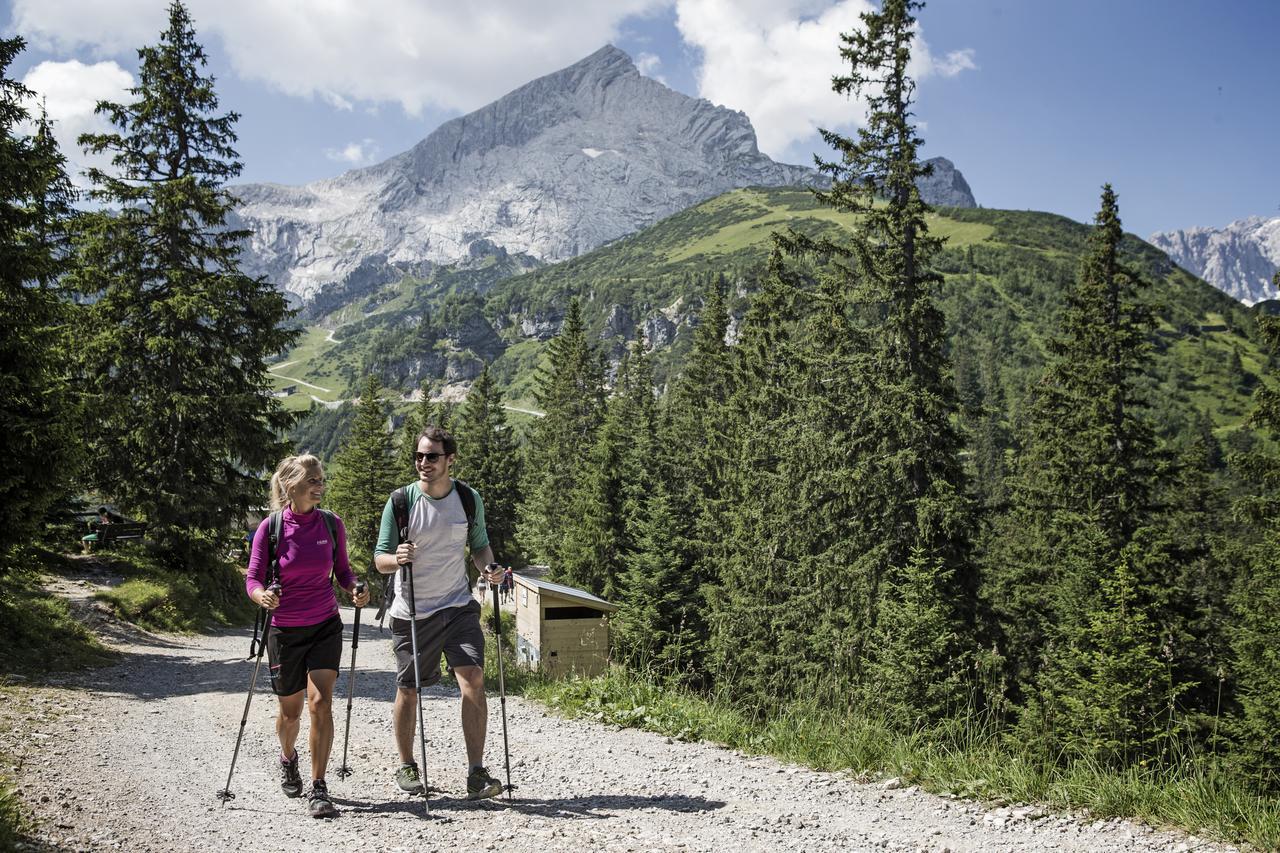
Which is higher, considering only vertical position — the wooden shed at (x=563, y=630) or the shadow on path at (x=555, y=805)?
the shadow on path at (x=555, y=805)

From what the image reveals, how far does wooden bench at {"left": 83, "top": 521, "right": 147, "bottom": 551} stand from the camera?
2138cm

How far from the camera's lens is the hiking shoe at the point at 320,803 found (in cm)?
545

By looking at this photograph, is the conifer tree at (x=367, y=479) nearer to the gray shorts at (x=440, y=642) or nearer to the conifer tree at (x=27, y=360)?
the conifer tree at (x=27, y=360)

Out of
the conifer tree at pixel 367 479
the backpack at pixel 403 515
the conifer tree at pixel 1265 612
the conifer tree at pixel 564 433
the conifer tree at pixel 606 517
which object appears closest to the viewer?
the backpack at pixel 403 515

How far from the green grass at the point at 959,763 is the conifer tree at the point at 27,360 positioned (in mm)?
8008

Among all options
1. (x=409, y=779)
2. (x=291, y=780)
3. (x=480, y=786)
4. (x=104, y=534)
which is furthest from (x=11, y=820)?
(x=104, y=534)

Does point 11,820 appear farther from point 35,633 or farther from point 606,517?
point 606,517

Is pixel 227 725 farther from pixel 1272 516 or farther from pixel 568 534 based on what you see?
pixel 568 534

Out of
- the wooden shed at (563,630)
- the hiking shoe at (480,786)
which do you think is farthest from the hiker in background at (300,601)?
the wooden shed at (563,630)

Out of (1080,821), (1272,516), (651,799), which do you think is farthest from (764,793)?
(1272,516)

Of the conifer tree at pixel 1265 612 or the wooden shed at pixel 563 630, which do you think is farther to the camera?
the wooden shed at pixel 563 630

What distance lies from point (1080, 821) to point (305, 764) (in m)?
6.24

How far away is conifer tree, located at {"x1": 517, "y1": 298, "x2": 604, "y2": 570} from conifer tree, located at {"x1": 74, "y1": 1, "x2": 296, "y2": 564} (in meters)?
27.0

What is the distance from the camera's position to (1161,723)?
68.5 feet
